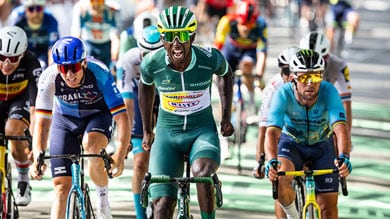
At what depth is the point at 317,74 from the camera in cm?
1009

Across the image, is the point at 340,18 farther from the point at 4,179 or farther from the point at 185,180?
the point at 185,180

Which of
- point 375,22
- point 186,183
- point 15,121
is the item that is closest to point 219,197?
point 186,183

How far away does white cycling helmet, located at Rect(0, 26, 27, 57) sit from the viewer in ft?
37.3

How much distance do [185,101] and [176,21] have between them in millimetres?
676

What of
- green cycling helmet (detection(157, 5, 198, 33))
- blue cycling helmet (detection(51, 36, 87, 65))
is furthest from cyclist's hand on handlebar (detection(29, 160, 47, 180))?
green cycling helmet (detection(157, 5, 198, 33))

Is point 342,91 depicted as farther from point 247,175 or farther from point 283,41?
point 283,41

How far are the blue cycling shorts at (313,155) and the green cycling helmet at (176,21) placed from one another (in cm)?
141

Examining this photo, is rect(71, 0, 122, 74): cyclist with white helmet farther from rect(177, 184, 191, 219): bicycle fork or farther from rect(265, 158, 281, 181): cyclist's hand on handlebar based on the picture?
rect(177, 184, 191, 219): bicycle fork

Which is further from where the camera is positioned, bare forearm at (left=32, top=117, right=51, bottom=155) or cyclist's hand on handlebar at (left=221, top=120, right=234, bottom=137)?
bare forearm at (left=32, top=117, right=51, bottom=155)

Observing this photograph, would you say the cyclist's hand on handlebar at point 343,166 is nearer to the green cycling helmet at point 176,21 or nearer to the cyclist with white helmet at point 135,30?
the green cycling helmet at point 176,21

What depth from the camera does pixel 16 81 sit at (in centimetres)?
1184

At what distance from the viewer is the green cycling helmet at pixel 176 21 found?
9.66 m

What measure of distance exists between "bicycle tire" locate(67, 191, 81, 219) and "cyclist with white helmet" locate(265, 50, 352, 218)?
1532 millimetres

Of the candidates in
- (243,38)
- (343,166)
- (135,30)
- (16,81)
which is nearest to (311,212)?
(343,166)
